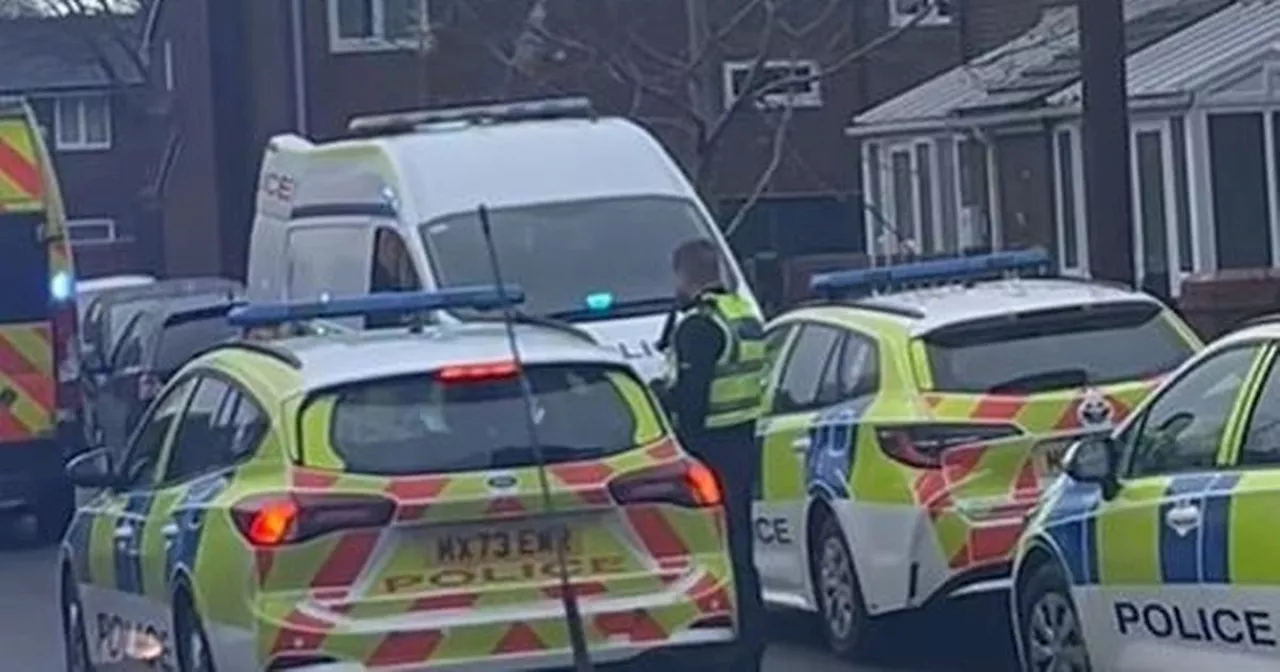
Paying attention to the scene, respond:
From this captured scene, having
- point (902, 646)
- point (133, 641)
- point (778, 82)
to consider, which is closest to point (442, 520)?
point (133, 641)

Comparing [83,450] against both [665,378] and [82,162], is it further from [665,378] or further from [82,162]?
[82,162]

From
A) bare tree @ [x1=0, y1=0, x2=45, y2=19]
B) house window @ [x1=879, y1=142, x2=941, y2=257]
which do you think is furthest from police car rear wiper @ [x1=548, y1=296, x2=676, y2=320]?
bare tree @ [x1=0, y1=0, x2=45, y2=19]

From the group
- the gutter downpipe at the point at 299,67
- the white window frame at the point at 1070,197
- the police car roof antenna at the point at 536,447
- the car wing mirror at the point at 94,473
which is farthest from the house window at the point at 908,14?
the police car roof antenna at the point at 536,447

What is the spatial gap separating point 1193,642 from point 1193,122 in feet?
75.9

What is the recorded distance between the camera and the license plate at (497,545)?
11.2 metres

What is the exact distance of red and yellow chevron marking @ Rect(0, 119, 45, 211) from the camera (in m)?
23.7

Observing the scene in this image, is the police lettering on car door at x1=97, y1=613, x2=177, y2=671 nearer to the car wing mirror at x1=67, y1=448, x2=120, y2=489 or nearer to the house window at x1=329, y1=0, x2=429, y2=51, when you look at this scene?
the car wing mirror at x1=67, y1=448, x2=120, y2=489

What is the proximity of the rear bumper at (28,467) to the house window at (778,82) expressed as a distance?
1023 cm

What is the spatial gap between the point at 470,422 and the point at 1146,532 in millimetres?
2239

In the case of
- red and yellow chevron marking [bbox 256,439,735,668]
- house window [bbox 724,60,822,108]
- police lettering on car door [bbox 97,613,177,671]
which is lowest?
police lettering on car door [bbox 97,613,177,671]

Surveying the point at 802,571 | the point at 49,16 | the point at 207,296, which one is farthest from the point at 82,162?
the point at 802,571

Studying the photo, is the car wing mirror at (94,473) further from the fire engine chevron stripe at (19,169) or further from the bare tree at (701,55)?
the bare tree at (701,55)

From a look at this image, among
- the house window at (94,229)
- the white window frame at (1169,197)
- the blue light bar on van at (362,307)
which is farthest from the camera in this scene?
the house window at (94,229)

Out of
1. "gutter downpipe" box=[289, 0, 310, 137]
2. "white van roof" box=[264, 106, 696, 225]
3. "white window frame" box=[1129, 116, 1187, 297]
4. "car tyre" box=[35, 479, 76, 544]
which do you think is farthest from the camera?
"gutter downpipe" box=[289, 0, 310, 137]
